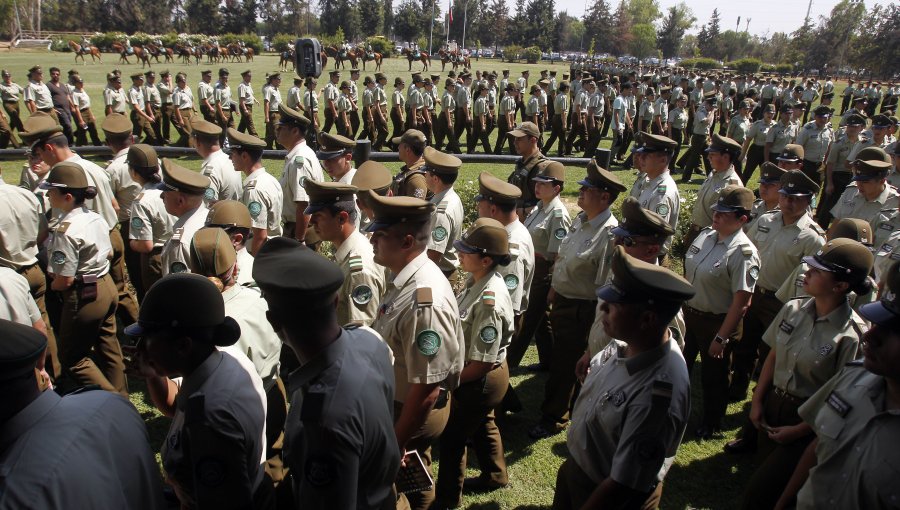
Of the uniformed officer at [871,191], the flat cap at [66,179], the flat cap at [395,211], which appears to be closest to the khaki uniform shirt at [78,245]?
the flat cap at [66,179]

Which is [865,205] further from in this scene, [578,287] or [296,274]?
[296,274]

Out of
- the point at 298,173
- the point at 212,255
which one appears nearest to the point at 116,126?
the point at 298,173

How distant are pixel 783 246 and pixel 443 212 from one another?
3079mm

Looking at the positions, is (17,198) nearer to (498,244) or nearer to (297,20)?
(498,244)

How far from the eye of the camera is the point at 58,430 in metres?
1.77

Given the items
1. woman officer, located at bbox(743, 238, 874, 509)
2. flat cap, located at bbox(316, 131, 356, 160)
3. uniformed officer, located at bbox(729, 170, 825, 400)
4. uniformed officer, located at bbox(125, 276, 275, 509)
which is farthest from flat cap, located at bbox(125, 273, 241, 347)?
uniformed officer, located at bbox(729, 170, 825, 400)

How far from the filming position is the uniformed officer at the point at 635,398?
7.50 feet

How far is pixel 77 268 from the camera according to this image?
4.41 meters

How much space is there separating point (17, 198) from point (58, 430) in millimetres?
3689

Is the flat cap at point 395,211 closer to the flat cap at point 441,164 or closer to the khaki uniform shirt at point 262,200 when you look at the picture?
the flat cap at point 441,164

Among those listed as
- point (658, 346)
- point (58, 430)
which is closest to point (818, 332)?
point (658, 346)

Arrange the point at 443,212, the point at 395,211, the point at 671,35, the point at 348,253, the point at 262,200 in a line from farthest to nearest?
the point at 671,35 → the point at 262,200 → the point at 443,212 → the point at 348,253 → the point at 395,211

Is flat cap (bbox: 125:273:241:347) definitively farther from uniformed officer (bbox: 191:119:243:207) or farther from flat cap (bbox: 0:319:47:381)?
uniformed officer (bbox: 191:119:243:207)

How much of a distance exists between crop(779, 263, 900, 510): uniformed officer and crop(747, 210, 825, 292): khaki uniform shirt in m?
2.73
